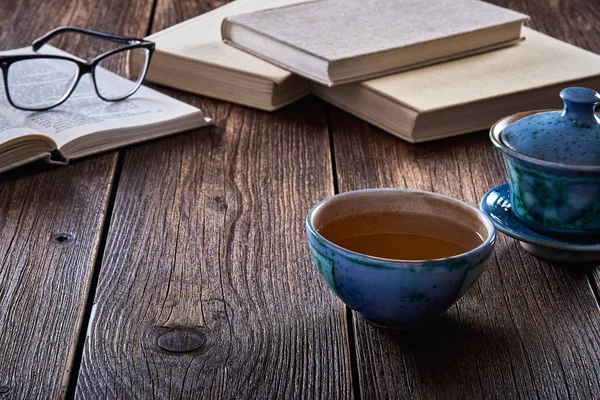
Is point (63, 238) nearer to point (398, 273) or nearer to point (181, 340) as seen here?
point (181, 340)

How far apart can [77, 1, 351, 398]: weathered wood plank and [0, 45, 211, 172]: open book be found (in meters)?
0.03

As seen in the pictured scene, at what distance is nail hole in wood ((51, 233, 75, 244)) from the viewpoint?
0.85m

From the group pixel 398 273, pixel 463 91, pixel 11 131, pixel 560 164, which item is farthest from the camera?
pixel 463 91

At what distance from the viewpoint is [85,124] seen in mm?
1083

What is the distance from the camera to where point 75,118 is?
1107 millimetres

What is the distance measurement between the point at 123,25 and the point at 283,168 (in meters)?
0.65

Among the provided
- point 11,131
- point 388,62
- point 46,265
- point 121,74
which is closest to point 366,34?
point 388,62

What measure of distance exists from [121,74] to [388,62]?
16.4 inches

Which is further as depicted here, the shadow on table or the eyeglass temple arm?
the eyeglass temple arm

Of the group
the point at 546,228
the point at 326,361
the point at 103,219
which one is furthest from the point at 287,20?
the point at 326,361

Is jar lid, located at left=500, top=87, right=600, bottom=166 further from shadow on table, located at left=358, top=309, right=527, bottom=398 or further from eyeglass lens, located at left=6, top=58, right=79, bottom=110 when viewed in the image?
eyeglass lens, located at left=6, top=58, right=79, bottom=110

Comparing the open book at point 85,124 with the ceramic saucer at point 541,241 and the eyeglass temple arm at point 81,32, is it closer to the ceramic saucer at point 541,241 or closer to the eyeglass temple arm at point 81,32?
the eyeglass temple arm at point 81,32

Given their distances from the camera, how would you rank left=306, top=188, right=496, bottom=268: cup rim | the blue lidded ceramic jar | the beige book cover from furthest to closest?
the beige book cover < the blue lidded ceramic jar < left=306, top=188, right=496, bottom=268: cup rim

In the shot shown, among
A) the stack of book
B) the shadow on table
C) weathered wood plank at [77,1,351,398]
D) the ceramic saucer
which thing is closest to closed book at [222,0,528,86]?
the stack of book
